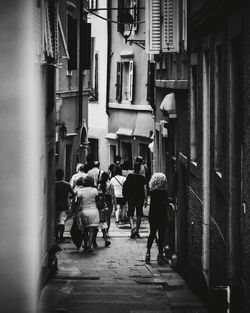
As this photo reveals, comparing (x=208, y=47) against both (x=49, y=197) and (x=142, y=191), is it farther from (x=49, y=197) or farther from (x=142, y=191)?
(x=142, y=191)

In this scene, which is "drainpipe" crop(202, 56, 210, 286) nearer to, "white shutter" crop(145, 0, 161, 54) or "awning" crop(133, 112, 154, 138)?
"white shutter" crop(145, 0, 161, 54)

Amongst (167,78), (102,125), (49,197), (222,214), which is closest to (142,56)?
(102,125)

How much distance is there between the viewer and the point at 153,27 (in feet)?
65.0

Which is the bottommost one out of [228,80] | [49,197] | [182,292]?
[182,292]

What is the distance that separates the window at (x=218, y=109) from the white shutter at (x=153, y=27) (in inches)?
252

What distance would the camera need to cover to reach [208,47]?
1432cm

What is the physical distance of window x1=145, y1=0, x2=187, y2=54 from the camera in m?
19.2

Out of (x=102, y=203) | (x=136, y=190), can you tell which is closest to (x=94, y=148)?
(x=136, y=190)

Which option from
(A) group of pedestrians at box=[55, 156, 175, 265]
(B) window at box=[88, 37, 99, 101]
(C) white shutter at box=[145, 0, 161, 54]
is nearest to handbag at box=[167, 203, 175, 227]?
(A) group of pedestrians at box=[55, 156, 175, 265]

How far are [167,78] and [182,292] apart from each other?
832cm

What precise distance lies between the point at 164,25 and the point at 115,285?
5.80m

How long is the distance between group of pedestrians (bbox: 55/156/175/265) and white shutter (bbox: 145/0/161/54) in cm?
264

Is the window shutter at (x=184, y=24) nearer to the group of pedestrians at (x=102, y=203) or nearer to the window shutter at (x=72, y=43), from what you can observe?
the group of pedestrians at (x=102, y=203)

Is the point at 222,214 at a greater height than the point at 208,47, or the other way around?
the point at 208,47
